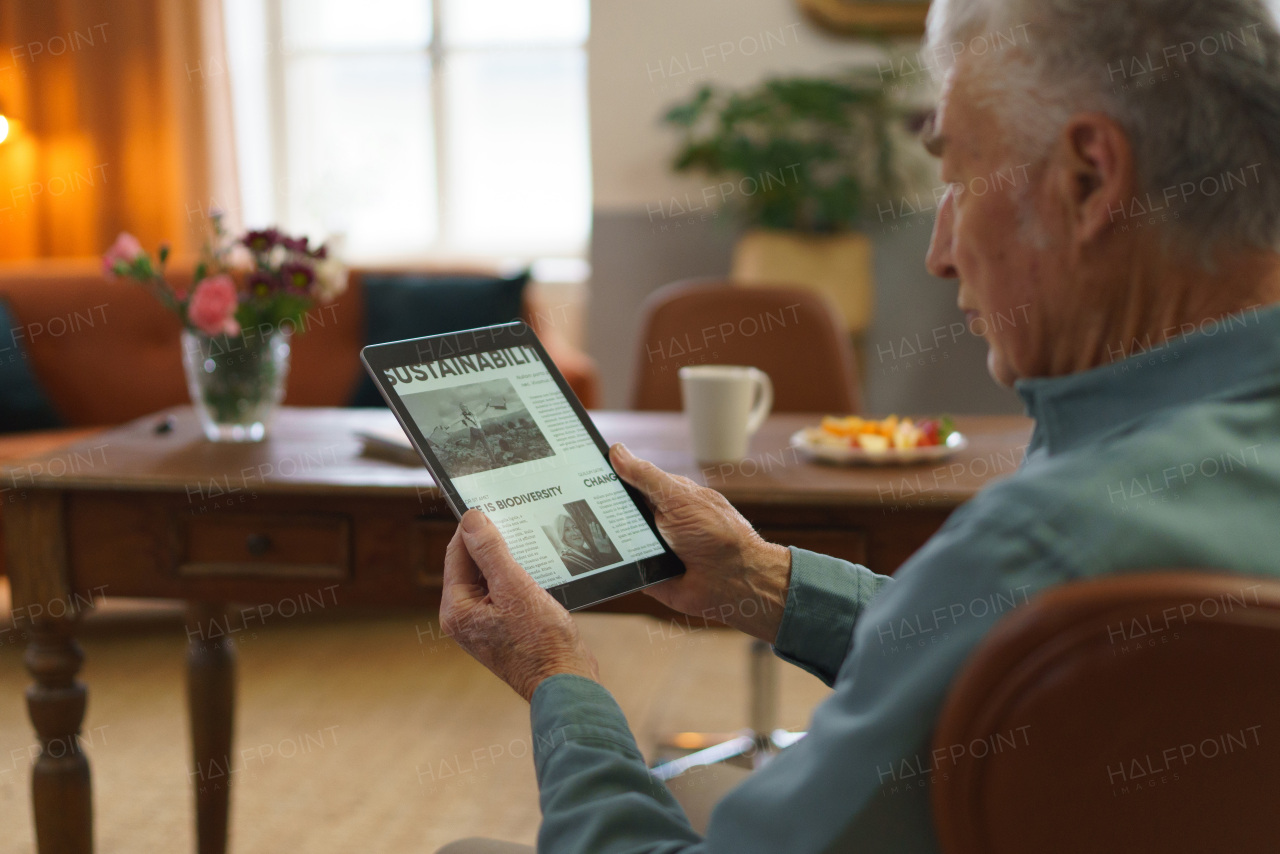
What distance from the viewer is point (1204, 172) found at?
56 centimetres

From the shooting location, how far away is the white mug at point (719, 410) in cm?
143

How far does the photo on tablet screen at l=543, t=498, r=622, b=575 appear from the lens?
89 cm

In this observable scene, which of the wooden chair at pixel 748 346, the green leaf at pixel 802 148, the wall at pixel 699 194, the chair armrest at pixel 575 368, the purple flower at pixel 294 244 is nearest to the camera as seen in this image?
the purple flower at pixel 294 244

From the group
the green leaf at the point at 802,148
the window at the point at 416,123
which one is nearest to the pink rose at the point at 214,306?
the green leaf at the point at 802,148

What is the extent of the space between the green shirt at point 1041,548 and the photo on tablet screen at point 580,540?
12.6 inches

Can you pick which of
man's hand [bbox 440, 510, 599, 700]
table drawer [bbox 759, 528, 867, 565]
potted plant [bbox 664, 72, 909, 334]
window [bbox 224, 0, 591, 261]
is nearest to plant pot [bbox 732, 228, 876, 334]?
potted plant [bbox 664, 72, 909, 334]

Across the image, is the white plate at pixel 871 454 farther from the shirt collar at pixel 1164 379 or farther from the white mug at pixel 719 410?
the shirt collar at pixel 1164 379

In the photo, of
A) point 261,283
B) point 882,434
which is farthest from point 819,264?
point 261,283

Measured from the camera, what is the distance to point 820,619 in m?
0.94

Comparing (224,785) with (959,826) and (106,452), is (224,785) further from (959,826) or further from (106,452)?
(959,826)

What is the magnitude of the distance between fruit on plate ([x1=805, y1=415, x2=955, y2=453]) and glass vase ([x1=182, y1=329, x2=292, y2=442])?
784mm

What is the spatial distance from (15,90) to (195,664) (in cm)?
348

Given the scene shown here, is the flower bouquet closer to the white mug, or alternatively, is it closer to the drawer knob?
the drawer knob

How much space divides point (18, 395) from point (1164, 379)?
3180 millimetres
